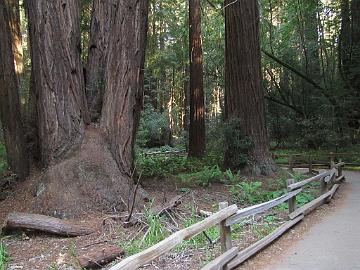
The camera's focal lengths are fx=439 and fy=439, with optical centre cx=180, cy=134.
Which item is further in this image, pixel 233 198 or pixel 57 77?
pixel 233 198

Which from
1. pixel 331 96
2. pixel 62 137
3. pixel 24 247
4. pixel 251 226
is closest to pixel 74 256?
pixel 24 247

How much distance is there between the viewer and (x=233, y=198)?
11.1 metres

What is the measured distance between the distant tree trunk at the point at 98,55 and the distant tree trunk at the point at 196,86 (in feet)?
39.0

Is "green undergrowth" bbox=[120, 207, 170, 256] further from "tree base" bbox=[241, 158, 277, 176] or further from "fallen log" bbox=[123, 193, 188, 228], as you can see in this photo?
"tree base" bbox=[241, 158, 277, 176]

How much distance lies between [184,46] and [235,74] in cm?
1719

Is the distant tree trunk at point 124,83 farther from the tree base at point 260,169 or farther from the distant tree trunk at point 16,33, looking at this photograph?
the distant tree trunk at point 16,33

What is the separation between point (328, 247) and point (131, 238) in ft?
11.3

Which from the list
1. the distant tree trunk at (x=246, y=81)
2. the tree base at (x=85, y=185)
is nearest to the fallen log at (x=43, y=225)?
the tree base at (x=85, y=185)

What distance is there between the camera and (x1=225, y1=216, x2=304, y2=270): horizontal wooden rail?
6554mm

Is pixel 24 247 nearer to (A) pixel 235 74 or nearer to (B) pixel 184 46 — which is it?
(A) pixel 235 74

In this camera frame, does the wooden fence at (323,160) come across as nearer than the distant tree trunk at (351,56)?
Yes

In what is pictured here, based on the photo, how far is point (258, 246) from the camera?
24.1 feet

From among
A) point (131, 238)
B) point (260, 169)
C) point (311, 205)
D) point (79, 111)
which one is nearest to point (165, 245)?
point (131, 238)

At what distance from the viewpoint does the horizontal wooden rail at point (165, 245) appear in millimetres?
4156
